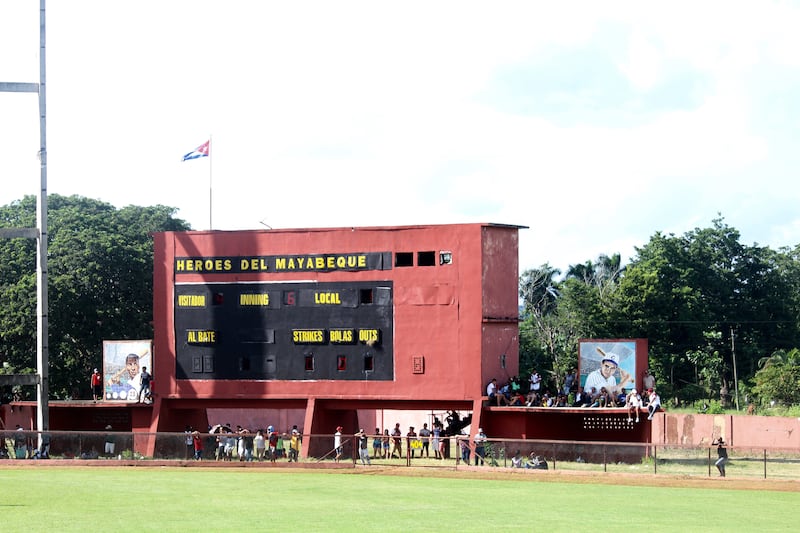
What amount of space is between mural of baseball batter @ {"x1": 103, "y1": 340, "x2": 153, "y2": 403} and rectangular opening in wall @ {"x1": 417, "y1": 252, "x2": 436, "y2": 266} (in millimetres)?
13426

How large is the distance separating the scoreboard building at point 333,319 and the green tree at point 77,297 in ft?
79.4

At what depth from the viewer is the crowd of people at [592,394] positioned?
4847 cm

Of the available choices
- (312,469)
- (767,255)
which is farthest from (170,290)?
(767,255)

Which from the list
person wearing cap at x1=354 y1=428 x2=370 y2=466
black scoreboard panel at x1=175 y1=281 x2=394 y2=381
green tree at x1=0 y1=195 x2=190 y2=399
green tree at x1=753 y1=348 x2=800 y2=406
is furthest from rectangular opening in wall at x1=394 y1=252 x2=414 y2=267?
green tree at x1=753 y1=348 x2=800 y2=406

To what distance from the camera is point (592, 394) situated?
4978 cm

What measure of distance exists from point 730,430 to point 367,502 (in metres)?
34.4

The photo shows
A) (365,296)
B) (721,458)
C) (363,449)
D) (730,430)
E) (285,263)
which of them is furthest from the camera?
(730,430)

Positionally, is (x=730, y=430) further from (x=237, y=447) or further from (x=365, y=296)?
(x=237, y=447)

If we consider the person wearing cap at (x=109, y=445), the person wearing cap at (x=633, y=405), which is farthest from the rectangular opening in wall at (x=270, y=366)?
the person wearing cap at (x=633, y=405)

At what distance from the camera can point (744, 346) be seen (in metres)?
92.8

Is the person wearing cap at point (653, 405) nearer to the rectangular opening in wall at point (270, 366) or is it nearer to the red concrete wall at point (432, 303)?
the red concrete wall at point (432, 303)

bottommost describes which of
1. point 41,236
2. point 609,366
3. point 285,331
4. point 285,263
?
point 609,366

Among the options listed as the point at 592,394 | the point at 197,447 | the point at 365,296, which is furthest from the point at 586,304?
the point at 197,447

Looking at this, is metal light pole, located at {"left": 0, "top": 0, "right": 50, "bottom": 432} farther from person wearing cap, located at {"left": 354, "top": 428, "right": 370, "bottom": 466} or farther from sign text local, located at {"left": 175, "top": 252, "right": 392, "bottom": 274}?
person wearing cap, located at {"left": 354, "top": 428, "right": 370, "bottom": 466}
